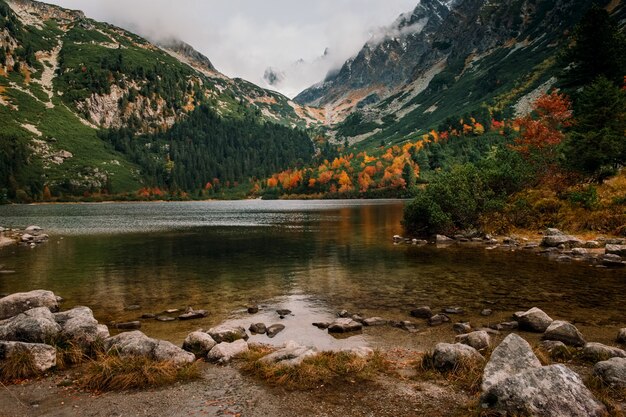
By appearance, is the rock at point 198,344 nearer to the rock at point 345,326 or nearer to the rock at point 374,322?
the rock at point 345,326

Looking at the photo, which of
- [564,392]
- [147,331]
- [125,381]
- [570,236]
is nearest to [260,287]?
[147,331]

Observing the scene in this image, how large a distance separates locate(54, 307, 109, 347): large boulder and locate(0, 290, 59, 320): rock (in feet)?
19.7

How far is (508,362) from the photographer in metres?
12.5

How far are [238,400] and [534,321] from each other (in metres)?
15.8

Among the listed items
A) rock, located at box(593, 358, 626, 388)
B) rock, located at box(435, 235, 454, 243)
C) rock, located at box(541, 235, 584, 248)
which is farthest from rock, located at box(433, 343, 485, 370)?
rock, located at box(435, 235, 454, 243)

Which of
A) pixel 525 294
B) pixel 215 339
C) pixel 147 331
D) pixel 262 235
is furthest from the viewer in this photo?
pixel 262 235

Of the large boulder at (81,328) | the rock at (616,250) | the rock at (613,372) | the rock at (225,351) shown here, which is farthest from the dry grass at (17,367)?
the rock at (616,250)

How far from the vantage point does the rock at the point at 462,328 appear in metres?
20.2

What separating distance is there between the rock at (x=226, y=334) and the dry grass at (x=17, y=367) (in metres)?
7.19

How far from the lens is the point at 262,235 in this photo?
7225 centimetres

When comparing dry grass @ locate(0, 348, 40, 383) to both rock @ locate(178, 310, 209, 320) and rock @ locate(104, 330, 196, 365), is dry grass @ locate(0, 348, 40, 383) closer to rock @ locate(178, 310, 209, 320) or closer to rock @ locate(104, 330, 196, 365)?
rock @ locate(104, 330, 196, 365)

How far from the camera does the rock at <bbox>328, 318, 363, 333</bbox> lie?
20.9 meters

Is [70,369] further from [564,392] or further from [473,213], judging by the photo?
[473,213]

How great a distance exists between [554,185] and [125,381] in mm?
62512
